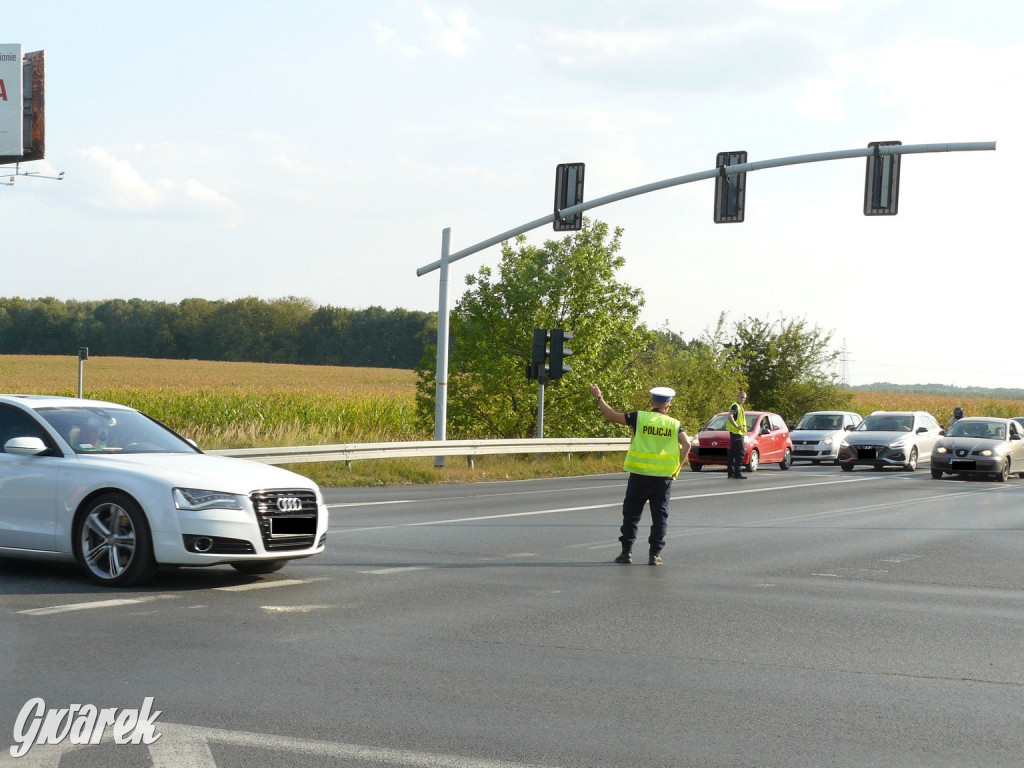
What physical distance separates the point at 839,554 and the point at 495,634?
620 centimetres

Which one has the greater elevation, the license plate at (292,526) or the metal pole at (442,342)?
the metal pole at (442,342)

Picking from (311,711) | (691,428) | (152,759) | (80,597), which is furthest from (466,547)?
(691,428)

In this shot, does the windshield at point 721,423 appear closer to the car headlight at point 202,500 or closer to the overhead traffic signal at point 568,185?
the overhead traffic signal at point 568,185

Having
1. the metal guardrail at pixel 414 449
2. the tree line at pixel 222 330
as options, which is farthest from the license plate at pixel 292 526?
the tree line at pixel 222 330

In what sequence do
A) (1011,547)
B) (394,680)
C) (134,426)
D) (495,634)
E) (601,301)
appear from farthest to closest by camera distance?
(601,301), (1011,547), (134,426), (495,634), (394,680)

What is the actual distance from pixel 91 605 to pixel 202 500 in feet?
3.66

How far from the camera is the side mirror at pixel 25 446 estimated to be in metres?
9.66

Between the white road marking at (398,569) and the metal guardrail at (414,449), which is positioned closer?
the white road marking at (398,569)

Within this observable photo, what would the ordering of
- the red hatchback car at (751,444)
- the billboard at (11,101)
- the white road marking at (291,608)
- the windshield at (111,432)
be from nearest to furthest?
the white road marking at (291,608)
the windshield at (111,432)
the red hatchback car at (751,444)
the billboard at (11,101)

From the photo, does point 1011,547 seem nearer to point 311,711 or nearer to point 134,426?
point 134,426

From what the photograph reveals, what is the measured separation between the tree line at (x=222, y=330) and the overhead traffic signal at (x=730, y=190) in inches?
3611

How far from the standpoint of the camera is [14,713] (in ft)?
18.5

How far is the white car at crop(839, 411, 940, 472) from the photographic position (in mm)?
32406

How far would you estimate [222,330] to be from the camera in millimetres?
123688
